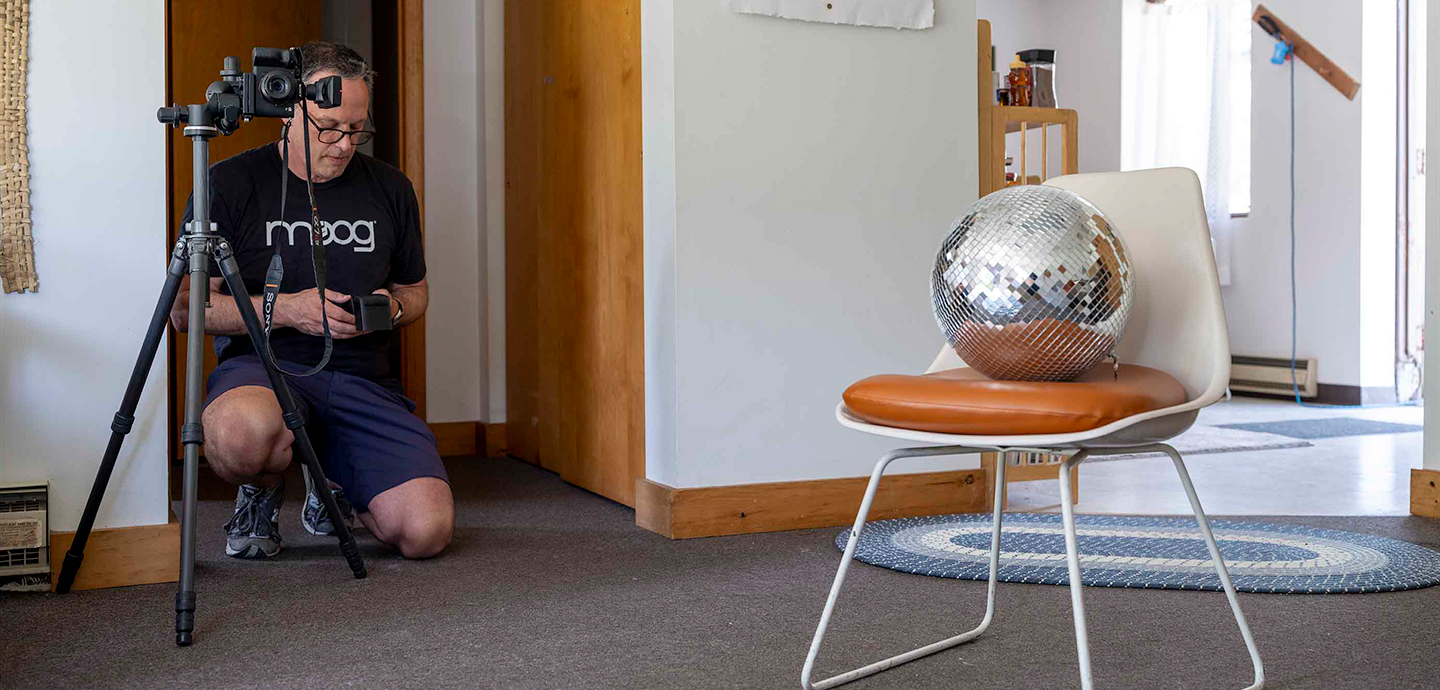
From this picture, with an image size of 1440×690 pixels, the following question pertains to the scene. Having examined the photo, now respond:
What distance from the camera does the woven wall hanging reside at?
1.99m

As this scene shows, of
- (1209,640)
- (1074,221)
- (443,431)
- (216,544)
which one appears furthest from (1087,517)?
(443,431)

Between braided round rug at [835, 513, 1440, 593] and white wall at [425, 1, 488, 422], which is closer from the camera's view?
braided round rug at [835, 513, 1440, 593]

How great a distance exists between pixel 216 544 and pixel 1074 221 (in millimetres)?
1836

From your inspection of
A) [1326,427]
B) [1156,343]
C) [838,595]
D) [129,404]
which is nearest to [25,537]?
[129,404]

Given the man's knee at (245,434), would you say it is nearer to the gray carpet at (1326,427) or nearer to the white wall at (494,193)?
the white wall at (494,193)

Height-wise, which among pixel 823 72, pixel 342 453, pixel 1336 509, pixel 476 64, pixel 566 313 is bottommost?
pixel 1336 509

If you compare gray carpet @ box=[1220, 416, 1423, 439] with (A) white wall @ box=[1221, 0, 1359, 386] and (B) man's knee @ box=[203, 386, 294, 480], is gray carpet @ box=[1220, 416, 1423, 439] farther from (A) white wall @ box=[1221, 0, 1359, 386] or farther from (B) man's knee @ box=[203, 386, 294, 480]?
(B) man's knee @ box=[203, 386, 294, 480]

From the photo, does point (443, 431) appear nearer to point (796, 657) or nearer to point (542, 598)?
point (542, 598)

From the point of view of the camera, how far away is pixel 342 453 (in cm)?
234

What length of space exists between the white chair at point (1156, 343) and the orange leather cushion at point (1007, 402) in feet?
0.05

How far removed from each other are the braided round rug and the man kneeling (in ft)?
2.82

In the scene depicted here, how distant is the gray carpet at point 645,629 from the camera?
156 centimetres

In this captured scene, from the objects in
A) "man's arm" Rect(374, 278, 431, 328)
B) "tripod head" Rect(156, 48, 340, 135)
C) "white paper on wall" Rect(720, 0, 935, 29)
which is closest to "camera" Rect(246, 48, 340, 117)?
"tripod head" Rect(156, 48, 340, 135)

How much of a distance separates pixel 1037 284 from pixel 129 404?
1377mm
